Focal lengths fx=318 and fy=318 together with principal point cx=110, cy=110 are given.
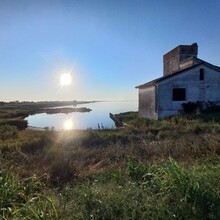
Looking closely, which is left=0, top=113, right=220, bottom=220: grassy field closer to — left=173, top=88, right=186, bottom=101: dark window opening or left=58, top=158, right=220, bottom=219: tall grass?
left=58, top=158, right=220, bottom=219: tall grass

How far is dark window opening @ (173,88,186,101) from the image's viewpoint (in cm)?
2839

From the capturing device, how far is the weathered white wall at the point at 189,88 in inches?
1106

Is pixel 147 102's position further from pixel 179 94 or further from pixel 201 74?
pixel 201 74

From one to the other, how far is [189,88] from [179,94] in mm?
1035

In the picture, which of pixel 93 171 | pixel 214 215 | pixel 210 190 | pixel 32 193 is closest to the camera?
pixel 214 215

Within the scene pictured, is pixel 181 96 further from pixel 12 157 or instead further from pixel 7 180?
pixel 7 180

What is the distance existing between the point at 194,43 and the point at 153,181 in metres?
32.4

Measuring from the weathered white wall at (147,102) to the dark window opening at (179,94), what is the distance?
6.67ft

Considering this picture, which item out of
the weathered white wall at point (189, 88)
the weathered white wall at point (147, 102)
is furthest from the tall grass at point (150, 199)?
the weathered white wall at point (147, 102)

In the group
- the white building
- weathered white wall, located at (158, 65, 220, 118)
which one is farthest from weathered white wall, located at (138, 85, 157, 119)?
weathered white wall, located at (158, 65, 220, 118)

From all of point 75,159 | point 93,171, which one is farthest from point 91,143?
point 93,171

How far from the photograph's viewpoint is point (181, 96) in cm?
2850

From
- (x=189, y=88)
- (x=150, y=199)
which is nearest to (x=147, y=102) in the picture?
(x=189, y=88)

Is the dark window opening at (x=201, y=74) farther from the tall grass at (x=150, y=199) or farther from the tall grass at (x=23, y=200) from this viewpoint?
the tall grass at (x=23, y=200)
